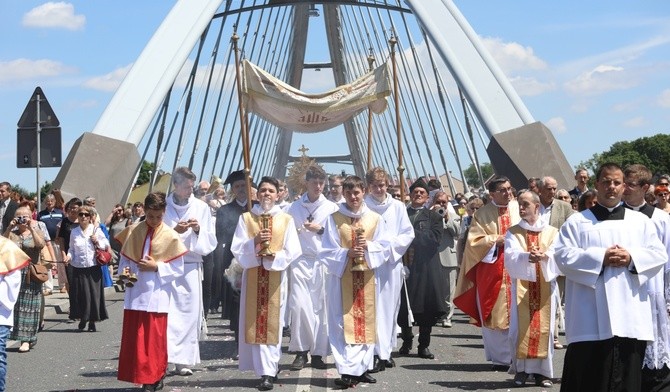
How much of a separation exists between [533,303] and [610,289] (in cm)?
295

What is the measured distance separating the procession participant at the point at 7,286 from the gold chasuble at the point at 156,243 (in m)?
1.50

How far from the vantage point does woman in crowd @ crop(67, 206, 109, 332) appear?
15547mm

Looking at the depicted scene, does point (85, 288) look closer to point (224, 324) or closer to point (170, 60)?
point (224, 324)

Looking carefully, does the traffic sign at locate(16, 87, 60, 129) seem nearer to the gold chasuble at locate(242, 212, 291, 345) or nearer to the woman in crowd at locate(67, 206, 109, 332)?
the woman in crowd at locate(67, 206, 109, 332)

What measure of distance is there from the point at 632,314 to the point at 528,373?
9.24ft

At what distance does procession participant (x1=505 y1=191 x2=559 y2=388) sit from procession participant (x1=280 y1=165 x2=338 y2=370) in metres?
1.79

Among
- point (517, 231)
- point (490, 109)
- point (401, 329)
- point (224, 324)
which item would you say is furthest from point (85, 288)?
point (490, 109)

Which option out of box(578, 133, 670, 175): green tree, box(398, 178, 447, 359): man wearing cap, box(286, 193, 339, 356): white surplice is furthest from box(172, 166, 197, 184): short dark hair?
box(578, 133, 670, 175): green tree

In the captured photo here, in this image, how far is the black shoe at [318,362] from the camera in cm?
1174

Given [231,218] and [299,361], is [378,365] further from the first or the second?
[231,218]

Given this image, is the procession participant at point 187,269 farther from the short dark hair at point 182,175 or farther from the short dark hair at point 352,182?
the short dark hair at point 352,182

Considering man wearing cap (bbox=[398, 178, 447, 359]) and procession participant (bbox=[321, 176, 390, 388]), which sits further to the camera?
man wearing cap (bbox=[398, 178, 447, 359])

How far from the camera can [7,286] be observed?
8.55m

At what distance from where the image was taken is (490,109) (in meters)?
24.6
